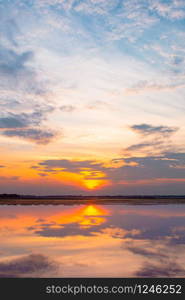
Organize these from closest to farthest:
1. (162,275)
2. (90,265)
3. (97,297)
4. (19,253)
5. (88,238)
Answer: (97,297) → (162,275) → (90,265) → (19,253) → (88,238)

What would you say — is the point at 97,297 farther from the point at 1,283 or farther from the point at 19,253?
the point at 19,253

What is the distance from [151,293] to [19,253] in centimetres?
688

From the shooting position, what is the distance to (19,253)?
14.9 meters

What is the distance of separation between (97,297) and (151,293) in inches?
66.9

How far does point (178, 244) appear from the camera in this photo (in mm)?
16828

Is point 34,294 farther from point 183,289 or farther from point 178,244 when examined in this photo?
point 178,244

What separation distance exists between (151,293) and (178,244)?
7048 mm

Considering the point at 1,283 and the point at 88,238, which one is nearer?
the point at 1,283

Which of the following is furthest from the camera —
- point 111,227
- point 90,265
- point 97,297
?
point 111,227

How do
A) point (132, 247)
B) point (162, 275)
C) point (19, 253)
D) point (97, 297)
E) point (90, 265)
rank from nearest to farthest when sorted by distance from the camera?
1. point (97, 297)
2. point (162, 275)
3. point (90, 265)
4. point (19, 253)
5. point (132, 247)

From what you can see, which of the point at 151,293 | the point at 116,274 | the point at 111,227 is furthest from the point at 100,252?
the point at 111,227

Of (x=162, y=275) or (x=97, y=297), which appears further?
(x=162, y=275)

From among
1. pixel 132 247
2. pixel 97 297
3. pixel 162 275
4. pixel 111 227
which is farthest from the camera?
pixel 111 227

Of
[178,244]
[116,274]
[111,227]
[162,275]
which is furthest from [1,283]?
[111,227]
